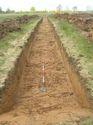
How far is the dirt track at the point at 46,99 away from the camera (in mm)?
7188

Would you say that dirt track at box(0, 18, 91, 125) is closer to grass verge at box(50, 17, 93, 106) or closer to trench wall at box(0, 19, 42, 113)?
trench wall at box(0, 19, 42, 113)

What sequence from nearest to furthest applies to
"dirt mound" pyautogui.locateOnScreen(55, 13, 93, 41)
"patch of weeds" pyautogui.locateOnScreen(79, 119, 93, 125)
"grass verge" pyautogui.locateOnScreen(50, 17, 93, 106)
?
1. "patch of weeds" pyautogui.locateOnScreen(79, 119, 93, 125)
2. "grass verge" pyautogui.locateOnScreen(50, 17, 93, 106)
3. "dirt mound" pyautogui.locateOnScreen(55, 13, 93, 41)

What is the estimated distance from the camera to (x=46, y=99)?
28.3 ft

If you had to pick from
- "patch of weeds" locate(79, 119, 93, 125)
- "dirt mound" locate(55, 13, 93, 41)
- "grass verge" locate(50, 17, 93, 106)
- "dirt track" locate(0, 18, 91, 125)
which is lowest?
"dirt track" locate(0, 18, 91, 125)

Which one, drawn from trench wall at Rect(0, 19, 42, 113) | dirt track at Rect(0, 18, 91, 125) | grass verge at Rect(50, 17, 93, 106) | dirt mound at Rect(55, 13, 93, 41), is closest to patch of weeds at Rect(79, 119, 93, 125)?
dirt track at Rect(0, 18, 91, 125)

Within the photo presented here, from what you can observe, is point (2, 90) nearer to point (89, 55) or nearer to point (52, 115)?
point (52, 115)

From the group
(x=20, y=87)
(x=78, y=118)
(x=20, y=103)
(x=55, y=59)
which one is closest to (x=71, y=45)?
(x=55, y=59)

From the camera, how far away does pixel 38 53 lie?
49.1 ft

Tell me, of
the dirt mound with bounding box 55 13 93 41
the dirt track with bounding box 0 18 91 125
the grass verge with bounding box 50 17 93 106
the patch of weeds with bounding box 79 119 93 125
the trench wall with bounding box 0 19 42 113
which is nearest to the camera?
the patch of weeds with bounding box 79 119 93 125

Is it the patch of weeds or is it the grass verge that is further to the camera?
the grass verge

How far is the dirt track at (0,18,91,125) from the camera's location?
23.6ft

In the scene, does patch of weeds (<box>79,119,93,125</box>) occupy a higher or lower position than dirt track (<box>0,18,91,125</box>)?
higher

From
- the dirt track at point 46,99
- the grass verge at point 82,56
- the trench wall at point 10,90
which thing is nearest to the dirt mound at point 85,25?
the grass verge at point 82,56

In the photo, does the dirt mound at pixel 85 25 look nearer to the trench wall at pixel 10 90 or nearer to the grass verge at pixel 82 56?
the grass verge at pixel 82 56
